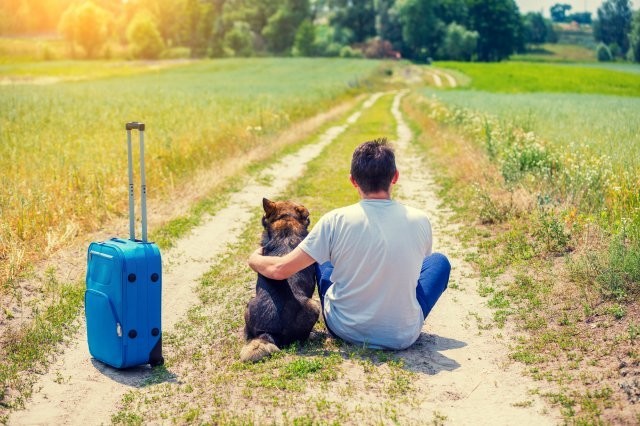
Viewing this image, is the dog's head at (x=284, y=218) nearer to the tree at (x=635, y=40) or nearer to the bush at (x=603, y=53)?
the tree at (x=635, y=40)

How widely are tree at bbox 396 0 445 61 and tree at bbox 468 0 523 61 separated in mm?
11638

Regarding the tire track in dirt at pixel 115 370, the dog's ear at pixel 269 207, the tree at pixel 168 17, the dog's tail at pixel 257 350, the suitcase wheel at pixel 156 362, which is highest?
the tree at pixel 168 17

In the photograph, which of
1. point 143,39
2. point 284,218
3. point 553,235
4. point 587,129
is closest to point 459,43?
point 143,39

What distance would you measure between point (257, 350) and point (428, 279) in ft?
5.30

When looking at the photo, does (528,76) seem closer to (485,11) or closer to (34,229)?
(485,11)

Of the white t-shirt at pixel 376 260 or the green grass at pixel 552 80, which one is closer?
the white t-shirt at pixel 376 260

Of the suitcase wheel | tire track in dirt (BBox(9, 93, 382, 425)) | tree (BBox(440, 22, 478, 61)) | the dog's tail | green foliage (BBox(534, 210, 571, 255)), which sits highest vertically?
tree (BBox(440, 22, 478, 61))

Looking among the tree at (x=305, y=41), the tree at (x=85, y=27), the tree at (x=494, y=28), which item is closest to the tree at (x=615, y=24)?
the tree at (x=494, y=28)

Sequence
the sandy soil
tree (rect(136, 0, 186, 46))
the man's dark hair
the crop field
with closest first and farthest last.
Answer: the sandy soil → the man's dark hair → the crop field → tree (rect(136, 0, 186, 46))

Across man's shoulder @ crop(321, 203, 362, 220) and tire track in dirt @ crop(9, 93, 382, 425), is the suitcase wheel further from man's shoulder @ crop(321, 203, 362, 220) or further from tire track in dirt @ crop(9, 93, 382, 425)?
man's shoulder @ crop(321, 203, 362, 220)

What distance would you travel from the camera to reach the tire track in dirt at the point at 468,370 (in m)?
4.79

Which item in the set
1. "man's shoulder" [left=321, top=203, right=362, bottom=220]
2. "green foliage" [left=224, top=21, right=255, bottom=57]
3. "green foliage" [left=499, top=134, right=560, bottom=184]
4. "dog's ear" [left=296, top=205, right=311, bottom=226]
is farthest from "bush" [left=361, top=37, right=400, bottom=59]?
"man's shoulder" [left=321, top=203, right=362, bottom=220]

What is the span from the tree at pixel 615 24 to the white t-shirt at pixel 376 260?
114 feet

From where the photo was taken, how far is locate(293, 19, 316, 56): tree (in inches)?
4222
